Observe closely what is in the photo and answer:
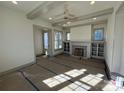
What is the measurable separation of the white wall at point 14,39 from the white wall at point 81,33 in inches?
131

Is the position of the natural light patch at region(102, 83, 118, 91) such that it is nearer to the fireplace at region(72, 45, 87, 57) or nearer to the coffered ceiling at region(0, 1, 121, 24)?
the coffered ceiling at region(0, 1, 121, 24)

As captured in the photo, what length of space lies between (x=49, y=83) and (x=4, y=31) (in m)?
2.58

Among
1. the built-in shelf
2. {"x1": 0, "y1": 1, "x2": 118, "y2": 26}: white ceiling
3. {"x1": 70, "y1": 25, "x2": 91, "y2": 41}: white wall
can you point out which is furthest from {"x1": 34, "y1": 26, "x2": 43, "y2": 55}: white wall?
the built-in shelf

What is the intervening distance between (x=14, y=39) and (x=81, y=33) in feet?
14.4

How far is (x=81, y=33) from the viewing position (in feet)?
18.9

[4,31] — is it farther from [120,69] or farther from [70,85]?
[120,69]

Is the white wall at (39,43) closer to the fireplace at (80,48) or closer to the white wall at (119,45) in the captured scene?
the fireplace at (80,48)

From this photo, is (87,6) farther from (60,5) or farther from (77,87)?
(77,87)

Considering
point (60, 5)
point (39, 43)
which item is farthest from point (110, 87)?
point (39, 43)

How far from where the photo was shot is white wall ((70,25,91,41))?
5.44m

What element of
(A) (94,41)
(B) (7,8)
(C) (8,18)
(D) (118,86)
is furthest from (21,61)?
(A) (94,41)

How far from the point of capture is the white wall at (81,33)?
5.44 m

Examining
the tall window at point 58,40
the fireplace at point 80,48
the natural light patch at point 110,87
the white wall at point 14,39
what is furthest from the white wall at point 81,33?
the natural light patch at point 110,87

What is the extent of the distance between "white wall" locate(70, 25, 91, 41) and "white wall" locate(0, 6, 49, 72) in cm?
334
